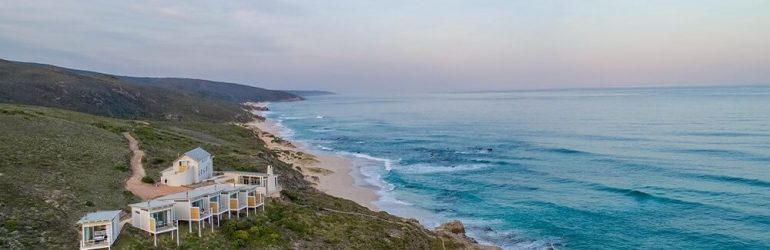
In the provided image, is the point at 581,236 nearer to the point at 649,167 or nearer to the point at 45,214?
the point at 649,167

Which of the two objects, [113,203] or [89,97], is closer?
[113,203]

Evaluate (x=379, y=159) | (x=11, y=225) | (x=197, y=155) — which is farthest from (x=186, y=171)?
(x=379, y=159)

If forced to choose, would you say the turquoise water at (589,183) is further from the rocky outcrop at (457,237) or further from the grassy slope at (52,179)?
the grassy slope at (52,179)

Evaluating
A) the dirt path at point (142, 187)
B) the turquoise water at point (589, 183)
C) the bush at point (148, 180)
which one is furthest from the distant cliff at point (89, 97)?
the bush at point (148, 180)

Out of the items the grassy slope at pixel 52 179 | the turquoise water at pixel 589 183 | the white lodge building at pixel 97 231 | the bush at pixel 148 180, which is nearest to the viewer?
the white lodge building at pixel 97 231

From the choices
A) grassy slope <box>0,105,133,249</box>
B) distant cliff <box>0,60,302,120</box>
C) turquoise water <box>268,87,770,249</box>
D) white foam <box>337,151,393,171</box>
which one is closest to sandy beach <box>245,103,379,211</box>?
turquoise water <box>268,87,770,249</box>

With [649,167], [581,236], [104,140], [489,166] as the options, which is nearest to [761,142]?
[649,167]

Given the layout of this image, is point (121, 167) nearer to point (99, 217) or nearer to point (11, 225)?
point (11, 225)
